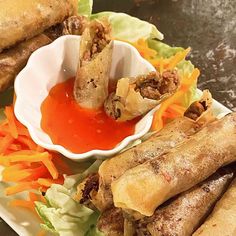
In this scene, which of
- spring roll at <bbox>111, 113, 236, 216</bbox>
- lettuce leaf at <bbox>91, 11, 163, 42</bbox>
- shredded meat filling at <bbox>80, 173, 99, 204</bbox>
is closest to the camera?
spring roll at <bbox>111, 113, 236, 216</bbox>

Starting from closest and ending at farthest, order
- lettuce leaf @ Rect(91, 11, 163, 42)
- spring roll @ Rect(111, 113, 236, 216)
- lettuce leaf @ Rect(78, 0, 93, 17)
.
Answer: spring roll @ Rect(111, 113, 236, 216) → lettuce leaf @ Rect(91, 11, 163, 42) → lettuce leaf @ Rect(78, 0, 93, 17)

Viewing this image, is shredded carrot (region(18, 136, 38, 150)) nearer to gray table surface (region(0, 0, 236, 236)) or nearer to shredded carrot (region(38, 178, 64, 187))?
shredded carrot (region(38, 178, 64, 187))

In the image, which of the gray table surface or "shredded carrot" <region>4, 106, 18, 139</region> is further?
the gray table surface

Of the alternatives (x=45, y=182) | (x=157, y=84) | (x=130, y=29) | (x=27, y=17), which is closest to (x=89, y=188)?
(x=45, y=182)

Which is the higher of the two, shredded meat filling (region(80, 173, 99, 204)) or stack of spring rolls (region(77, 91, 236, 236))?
stack of spring rolls (region(77, 91, 236, 236))

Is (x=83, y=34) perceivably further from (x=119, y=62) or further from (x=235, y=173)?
(x=235, y=173)

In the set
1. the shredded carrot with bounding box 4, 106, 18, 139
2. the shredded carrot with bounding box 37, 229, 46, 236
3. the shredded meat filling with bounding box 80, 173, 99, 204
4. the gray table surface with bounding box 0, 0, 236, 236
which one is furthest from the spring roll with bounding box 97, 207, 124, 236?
the gray table surface with bounding box 0, 0, 236, 236

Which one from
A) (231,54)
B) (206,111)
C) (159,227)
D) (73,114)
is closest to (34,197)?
(73,114)
